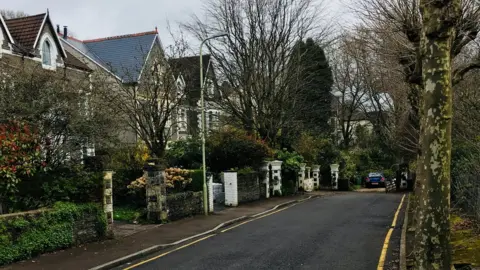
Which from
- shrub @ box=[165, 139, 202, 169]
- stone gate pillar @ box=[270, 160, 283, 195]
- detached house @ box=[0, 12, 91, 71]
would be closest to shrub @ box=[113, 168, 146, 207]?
shrub @ box=[165, 139, 202, 169]

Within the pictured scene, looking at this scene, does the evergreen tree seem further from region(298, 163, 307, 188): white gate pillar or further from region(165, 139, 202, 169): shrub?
region(165, 139, 202, 169): shrub

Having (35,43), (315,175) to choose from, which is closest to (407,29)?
(35,43)

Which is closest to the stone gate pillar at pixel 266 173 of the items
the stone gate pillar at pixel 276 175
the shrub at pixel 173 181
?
the stone gate pillar at pixel 276 175

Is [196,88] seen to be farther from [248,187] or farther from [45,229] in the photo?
[45,229]

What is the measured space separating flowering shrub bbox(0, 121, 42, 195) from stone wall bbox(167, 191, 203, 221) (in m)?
5.56

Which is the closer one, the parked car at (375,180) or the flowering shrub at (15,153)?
the flowering shrub at (15,153)

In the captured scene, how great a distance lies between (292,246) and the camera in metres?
11.1

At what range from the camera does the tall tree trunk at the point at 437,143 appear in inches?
234

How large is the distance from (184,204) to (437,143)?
11887 mm

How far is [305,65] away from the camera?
107 ft

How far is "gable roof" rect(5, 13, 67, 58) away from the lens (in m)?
24.3

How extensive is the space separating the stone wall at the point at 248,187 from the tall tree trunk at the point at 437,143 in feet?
54.1

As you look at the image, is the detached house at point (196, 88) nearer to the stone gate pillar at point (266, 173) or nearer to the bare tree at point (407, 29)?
the stone gate pillar at point (266, 173)

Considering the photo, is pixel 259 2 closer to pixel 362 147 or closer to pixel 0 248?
pixel 0 248
